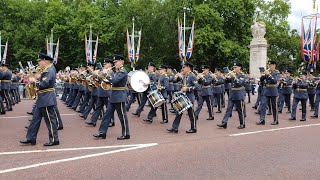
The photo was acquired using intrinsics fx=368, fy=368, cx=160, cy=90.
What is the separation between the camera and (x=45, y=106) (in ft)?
25.3

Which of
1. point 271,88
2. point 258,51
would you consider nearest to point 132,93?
point 271,88

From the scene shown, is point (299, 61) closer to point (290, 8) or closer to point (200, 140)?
point (290, 8)

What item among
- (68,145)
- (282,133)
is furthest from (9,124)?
(282,133)

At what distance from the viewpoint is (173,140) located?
8.59 metres

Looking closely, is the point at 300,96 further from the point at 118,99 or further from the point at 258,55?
the point at 258,55

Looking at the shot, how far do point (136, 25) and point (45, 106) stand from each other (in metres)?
34.9

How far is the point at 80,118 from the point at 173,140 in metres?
4.76

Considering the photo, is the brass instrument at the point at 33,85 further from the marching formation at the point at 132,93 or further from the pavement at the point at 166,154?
the pavement at the point at 166,154

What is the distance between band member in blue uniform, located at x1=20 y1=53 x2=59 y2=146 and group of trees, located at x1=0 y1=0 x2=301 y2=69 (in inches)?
1108

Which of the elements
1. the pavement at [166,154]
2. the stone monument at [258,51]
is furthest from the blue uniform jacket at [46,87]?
the stone monument at [258,51]

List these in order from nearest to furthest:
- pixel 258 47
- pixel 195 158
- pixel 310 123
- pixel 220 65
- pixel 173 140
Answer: pixel 195 158 → pixel 173 140 → pixel 310 123 → pixel 258 47 → pixel 220 65

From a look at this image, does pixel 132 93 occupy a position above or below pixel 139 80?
below

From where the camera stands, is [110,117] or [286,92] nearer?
[110,117]

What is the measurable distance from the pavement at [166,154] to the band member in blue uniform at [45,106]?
24 centimetres
